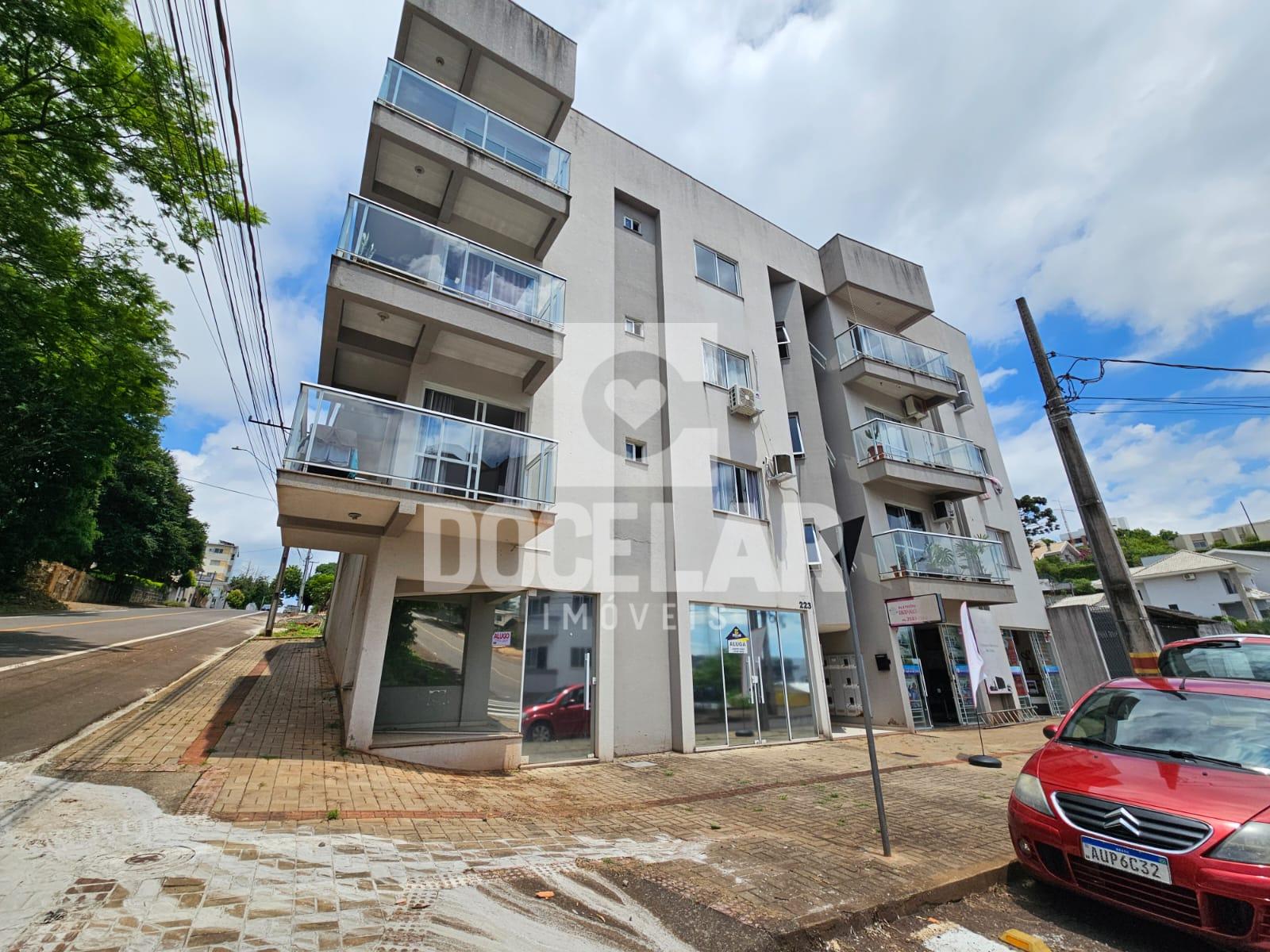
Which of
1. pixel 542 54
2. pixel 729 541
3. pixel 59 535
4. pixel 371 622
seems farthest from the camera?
pixel 59 535

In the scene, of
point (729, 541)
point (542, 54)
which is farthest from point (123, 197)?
point (729, 541)

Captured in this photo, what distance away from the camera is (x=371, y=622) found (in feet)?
25.6

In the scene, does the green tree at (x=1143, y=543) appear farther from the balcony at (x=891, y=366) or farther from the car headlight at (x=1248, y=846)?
the car headlight at (x=1248, y=846)

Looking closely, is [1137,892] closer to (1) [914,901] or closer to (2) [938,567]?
(1) [914,901]

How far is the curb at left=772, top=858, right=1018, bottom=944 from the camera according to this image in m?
3.25

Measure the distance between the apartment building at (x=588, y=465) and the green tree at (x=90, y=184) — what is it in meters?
3.94

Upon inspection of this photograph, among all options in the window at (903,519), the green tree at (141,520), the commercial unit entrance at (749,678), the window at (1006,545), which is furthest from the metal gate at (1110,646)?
the green tree at (141,520)

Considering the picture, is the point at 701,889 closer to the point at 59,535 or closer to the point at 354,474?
the point at 354,474

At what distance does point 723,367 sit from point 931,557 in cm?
757

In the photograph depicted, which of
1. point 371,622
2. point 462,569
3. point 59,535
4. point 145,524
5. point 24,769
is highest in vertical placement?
point 145,524

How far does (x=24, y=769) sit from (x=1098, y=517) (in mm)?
14214

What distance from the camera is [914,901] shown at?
12.2 feet

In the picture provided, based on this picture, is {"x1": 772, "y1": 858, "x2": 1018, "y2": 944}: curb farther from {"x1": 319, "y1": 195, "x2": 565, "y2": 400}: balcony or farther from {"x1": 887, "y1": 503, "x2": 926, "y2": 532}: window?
{"x1": 887, "y1": 503, "x2": 926, "y2": 532}: window

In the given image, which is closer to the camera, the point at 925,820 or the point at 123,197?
the point at 925,820
